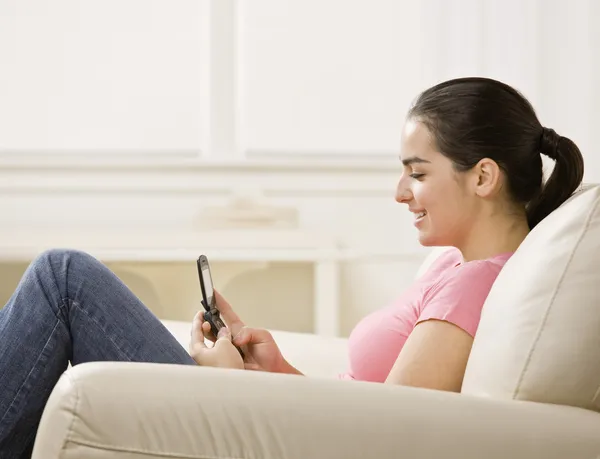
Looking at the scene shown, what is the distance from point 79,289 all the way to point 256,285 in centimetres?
186

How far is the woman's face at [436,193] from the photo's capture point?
142 cm

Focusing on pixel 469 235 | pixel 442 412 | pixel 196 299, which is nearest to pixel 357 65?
pixel 196 299

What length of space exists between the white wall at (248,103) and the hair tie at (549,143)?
175cm

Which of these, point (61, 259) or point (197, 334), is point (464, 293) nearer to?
point (197, 334)

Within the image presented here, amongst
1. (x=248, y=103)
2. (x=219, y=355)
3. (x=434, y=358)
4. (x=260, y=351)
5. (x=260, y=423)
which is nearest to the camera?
(x=260, y=423)

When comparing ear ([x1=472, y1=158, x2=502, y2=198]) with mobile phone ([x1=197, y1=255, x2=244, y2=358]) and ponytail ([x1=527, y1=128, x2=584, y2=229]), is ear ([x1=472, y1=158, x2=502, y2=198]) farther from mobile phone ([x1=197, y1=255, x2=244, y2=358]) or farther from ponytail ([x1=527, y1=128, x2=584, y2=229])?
mobile phone ([x1=197, y1=255, x2=244, y2=358])

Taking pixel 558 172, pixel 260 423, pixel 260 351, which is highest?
pixel 558 172

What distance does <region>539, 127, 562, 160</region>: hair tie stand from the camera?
4.53 feet

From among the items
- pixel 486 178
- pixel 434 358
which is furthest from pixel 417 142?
pixel 434 358

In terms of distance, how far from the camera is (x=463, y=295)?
4.11ft

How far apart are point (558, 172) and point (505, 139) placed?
4.1 inches

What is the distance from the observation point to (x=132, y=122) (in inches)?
125

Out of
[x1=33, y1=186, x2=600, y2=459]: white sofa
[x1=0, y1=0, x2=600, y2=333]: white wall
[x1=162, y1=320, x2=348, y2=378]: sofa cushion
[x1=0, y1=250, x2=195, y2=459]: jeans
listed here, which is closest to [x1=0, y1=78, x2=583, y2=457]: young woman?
[x1=0, y1=250, x2=195, y2=459]: jeans

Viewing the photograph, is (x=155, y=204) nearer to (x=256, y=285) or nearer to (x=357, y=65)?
(x=256, y=285)
